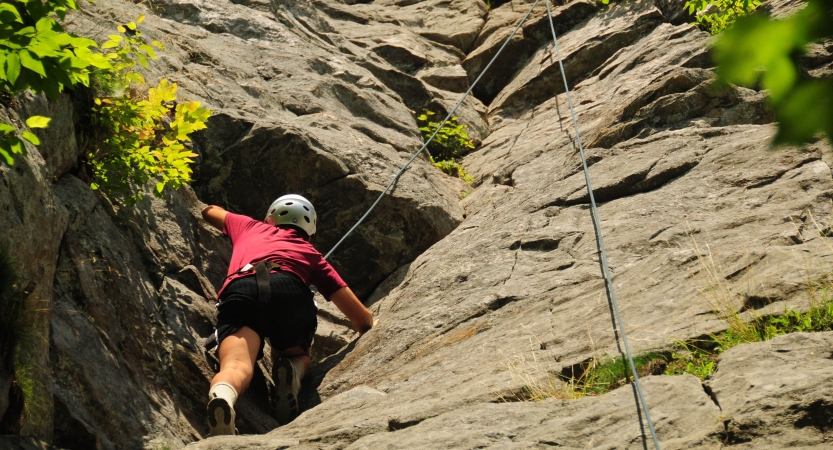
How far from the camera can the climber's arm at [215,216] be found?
7.20 meters

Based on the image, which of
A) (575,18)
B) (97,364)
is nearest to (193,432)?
(97,364)

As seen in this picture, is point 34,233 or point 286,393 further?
point 286,393

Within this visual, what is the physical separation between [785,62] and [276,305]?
17.1 feet

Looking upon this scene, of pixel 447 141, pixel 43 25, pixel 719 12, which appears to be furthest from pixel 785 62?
pixel 719 12

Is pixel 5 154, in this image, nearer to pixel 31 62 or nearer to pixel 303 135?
pixel 31 62

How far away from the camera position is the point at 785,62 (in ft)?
3.76

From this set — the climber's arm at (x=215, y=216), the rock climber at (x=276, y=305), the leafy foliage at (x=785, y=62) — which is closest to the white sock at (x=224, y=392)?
the rock climber at (x=276, y=305)

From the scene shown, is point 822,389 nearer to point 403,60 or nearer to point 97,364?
point 97,364

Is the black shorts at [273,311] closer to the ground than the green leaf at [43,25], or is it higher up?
closer to the ground

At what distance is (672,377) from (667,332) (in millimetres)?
605

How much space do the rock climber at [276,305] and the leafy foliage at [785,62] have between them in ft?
14.9

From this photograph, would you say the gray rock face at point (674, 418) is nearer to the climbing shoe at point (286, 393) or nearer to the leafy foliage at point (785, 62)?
the climbing shoe at point (286, 393)

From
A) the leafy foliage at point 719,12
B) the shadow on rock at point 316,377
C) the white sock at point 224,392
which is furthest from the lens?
the leafy foliage at point 719,12

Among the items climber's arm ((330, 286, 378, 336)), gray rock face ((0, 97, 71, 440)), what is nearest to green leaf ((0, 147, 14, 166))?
gray rock face ((0, 97, 71, 440))
